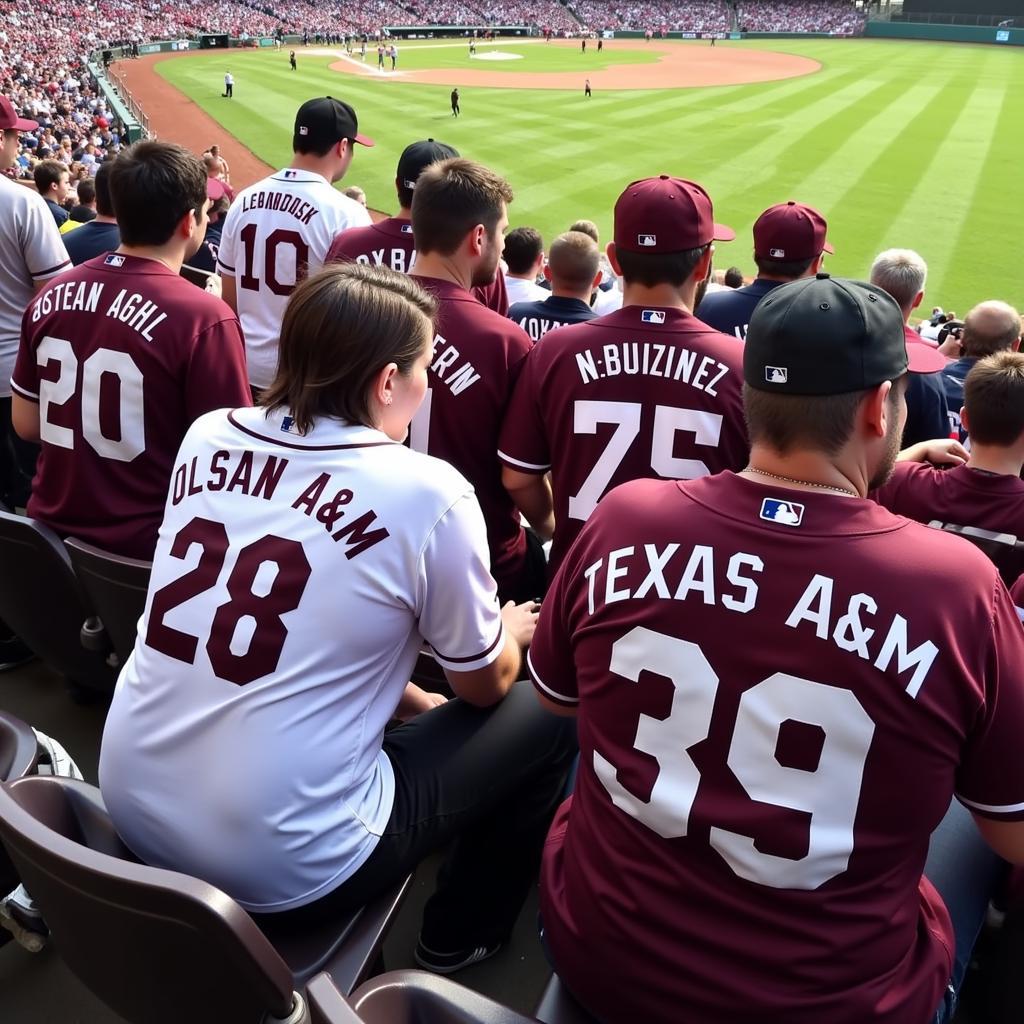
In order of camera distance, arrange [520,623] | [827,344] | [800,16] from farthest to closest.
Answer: [800,16] → [520,623] → [827,344]

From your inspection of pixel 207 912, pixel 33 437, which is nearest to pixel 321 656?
pixel 207 912

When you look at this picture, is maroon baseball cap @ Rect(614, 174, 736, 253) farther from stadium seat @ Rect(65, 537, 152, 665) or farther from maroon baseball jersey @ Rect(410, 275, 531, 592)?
stadium seat @ Rect(65, 537, 152, 665)

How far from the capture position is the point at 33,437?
3.28 metres

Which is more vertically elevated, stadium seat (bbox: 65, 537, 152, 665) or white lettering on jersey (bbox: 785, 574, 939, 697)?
white lettering on jersey (bbox: 785, 574, 939, 697)

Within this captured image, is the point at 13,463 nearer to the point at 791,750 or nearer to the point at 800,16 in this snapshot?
the point at 791,750

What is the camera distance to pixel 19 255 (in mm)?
4207

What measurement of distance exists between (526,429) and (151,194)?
Result: 4.96 ft

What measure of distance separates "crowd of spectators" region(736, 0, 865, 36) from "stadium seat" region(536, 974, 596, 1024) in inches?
2808

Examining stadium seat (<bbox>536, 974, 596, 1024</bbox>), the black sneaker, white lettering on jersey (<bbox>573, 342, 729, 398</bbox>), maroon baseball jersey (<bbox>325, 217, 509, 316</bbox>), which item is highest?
white lettering on jersey (<bbox>573, 342, 729, 398</bbox>)

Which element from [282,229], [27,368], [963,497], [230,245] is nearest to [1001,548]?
[963,497]

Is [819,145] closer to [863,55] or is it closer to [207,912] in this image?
[207,912]

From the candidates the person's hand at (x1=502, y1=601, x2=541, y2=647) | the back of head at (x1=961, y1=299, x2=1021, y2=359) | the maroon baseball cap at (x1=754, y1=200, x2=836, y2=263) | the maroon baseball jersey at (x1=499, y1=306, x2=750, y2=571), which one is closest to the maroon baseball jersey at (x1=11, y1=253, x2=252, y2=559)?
the maroon baseball jersey at (x1=499, y1=306, x2=750, y2=571)

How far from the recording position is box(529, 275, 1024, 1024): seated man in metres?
1.46

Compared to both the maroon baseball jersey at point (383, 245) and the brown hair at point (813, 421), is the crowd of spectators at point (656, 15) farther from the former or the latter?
the brown hair at point (813, 421)
